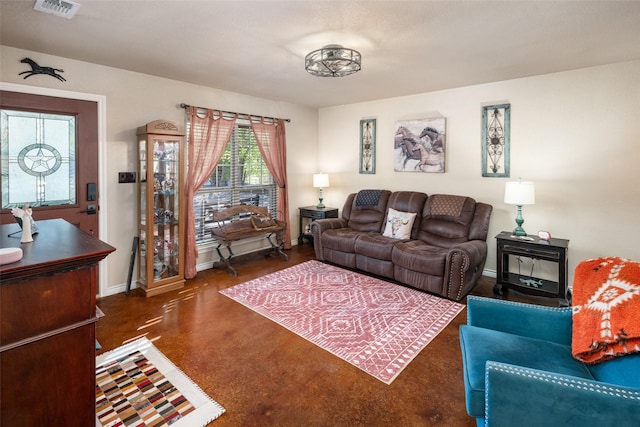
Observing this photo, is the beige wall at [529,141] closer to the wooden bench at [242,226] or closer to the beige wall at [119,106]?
the beige wall at [119,106]

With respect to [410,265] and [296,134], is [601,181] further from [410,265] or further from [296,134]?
[296,134]

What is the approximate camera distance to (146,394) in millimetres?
2082

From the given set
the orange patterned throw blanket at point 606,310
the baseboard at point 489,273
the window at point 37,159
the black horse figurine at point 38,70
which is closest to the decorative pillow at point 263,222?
the window at point 37,159

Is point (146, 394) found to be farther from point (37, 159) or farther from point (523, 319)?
point (37, 159)

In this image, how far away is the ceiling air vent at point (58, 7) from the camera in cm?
218

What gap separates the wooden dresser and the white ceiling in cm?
181

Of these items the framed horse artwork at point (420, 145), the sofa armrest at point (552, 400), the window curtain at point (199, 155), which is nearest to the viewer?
the sofa armrest at point (552, 400)

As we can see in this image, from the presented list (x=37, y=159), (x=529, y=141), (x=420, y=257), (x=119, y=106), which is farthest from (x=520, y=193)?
(x=37, y=159)

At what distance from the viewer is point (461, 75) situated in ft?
12.5

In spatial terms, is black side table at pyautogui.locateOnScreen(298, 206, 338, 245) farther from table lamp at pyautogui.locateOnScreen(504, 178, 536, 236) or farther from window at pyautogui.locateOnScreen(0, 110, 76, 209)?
window at pyautogui.locateOnScreen(0, 110, 76, 209)

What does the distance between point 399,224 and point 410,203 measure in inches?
15.2

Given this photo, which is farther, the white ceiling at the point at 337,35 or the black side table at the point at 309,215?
the black side table at the point at 309,215

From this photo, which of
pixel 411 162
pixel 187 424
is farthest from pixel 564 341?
pixel 411 162

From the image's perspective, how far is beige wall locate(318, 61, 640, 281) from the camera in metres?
3.38
